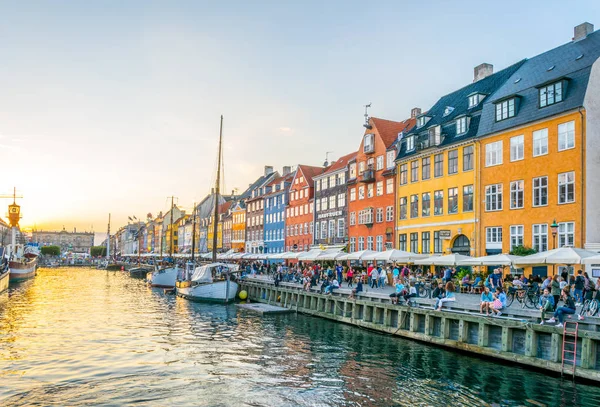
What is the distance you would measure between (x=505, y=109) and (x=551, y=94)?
4225mm

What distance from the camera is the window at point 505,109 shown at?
3888cm

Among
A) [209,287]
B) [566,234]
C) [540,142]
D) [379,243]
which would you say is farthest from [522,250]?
[209,287]

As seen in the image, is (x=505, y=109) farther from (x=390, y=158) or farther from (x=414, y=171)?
(x=390, y=158)

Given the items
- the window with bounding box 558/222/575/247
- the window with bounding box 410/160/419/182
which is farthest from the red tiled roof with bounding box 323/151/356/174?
the window with bounding box 558/222/575/247

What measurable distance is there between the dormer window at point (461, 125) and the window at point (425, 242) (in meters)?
8.69

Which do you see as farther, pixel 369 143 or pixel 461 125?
pixel 369 143

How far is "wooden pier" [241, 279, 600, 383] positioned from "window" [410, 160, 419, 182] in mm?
16753

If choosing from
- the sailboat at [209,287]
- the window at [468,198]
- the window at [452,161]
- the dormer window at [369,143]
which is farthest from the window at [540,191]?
the sailboat at [209,287]

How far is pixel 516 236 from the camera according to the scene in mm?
37188

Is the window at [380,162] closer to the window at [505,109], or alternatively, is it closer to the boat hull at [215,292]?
the window at [505,109]

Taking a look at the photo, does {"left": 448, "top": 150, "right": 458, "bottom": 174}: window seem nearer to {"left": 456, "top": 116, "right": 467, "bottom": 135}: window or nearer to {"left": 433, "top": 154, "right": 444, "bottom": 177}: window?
{"left": 433, "top": 154, "right": 444, "bottom": 177}: window

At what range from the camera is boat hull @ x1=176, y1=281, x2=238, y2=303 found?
151 ft

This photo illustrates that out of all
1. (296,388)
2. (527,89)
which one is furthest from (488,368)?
(527,89)

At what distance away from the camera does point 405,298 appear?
1128 inches
